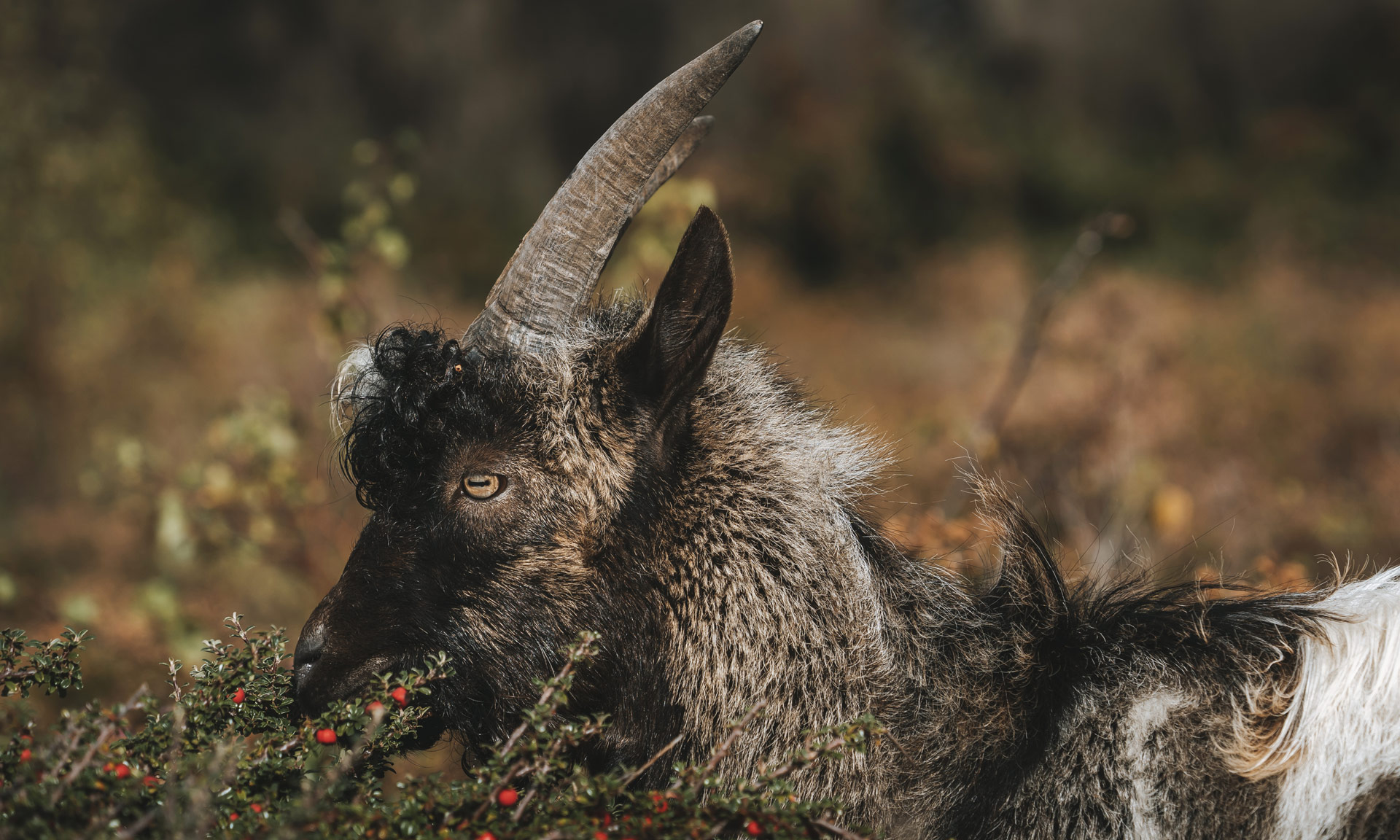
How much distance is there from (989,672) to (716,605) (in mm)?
810

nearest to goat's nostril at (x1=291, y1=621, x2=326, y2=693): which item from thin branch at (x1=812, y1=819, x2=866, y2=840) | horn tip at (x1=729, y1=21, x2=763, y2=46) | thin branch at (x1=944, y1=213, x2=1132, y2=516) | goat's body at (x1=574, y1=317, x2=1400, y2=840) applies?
goat's body at (x1=574, y1=317, x2=1400, y2=840)

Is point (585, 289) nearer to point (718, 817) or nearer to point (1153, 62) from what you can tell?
point (718, 817)

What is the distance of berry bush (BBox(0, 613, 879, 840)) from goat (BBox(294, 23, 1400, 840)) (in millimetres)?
243


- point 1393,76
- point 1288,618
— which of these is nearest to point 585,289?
point 1288,618

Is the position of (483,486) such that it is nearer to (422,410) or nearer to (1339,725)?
(422,410)

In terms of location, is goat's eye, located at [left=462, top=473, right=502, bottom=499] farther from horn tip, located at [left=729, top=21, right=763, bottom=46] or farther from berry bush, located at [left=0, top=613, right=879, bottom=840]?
horn tip, located at [left=729, top=21, right=763, bottom=46]

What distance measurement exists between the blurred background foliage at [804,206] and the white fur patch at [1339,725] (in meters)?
5.27

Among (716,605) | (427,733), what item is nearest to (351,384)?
(427,733)

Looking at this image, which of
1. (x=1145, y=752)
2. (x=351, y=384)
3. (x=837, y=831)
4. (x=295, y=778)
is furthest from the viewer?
(x=351, y=384)

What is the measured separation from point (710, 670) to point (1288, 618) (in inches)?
63.1

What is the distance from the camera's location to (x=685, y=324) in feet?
9.31

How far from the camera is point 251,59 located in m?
14.4

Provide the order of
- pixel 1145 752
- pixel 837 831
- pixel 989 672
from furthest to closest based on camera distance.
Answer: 1. pixel 989 672
2. pixel 1145 752
3. pixel 837 831

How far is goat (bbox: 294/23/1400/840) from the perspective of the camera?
2.58 meters
